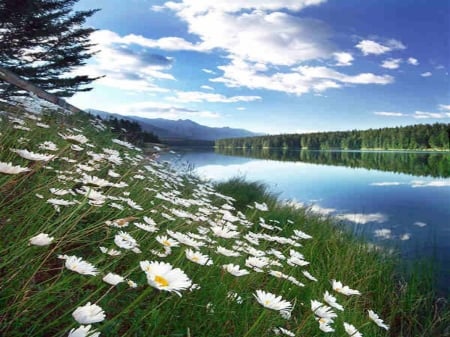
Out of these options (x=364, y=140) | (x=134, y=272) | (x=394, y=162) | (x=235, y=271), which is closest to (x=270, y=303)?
(x=235, y=271)

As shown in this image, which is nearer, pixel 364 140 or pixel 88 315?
pixel 88 315

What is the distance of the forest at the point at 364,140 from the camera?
99.9 metres

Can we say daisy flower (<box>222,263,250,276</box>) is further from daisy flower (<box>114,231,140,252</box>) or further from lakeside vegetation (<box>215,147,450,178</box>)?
lakeside vegetation (<box>215,147,450,178</box>)

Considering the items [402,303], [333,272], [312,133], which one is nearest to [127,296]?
[333,272]

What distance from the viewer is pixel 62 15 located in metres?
22.4

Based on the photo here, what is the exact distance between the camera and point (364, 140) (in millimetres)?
124562

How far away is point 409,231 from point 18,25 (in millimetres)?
20278

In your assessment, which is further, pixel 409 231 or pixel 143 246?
pixel 409 231

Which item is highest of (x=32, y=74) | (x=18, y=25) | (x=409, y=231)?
(x=18, y=25)

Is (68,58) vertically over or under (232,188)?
over

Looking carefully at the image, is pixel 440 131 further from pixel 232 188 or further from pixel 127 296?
pixel 127 296

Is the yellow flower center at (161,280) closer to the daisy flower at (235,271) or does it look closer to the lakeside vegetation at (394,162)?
the daisy flower at (235,271)

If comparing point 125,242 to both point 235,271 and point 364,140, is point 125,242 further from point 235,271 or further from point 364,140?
point 364,140

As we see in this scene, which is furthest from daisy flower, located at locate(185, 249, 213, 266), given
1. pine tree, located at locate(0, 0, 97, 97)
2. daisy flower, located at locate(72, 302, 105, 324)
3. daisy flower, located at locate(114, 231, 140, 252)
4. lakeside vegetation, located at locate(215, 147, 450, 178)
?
lakeside vegetation, located at locate(215, 147, 450, 178)
